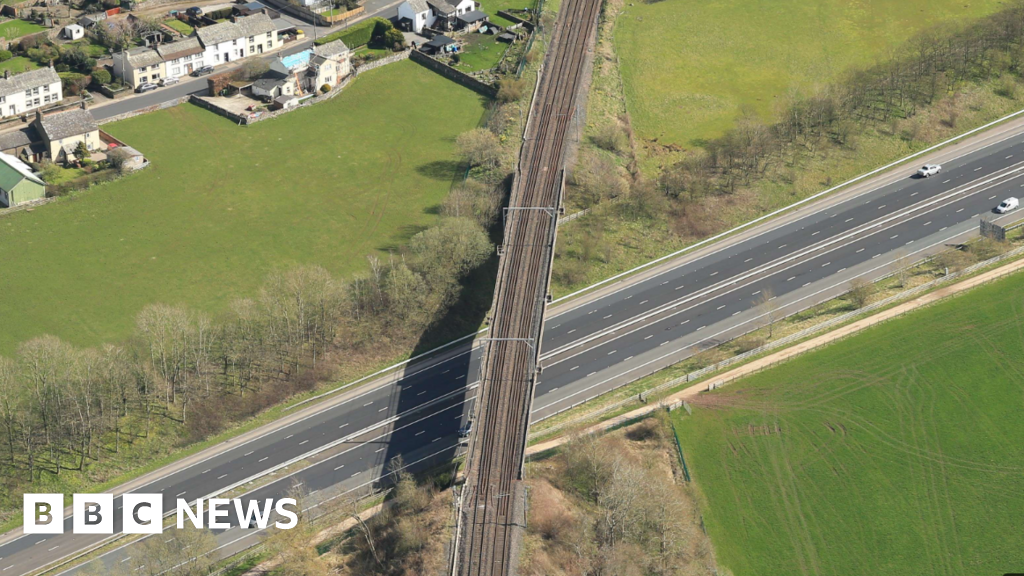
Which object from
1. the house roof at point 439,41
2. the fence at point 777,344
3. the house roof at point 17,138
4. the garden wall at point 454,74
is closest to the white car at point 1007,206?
the fence at point 777,344

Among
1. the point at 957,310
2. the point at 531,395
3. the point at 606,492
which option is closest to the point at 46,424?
the point at 531,395

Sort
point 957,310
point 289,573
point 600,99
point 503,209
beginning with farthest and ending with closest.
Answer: point 600,99, point 503,209, point 957,310, point 289,573

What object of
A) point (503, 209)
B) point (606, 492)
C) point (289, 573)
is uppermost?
point (503, 209)

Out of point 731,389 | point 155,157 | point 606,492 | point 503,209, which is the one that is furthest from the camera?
point 155,157

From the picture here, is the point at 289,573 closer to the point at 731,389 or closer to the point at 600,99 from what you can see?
the point at 731,389

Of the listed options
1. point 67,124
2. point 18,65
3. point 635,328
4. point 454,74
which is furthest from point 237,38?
point 635,328

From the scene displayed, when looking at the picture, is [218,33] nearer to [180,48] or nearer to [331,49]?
[180,48]

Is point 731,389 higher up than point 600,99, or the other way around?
point 600,99

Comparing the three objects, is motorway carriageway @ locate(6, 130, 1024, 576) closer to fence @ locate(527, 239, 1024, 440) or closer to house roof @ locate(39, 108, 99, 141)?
fence @ locate(527, 239, 1024, 440)

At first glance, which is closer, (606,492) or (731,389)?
(606,492)
